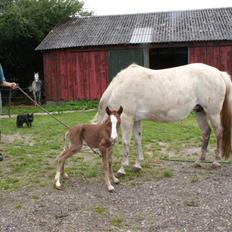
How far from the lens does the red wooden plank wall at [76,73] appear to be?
23.3 meters

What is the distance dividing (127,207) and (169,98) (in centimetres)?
263

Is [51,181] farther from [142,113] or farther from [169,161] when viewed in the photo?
[169,161]

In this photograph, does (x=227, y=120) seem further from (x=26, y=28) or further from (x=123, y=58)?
(x=26, y=28)

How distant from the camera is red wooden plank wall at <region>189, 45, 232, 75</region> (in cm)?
2200

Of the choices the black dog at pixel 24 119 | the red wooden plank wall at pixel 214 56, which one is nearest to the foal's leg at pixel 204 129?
the black dog at pixel 24 119

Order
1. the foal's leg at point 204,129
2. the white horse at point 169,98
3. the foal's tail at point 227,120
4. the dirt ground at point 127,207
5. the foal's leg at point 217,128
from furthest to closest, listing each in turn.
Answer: the foal's leg at point 204,129 < the foal's tail at point 227,120 < the foal's leg at point 217,128 < the white horse at point 169,98 < the dirt ground at point 127,207

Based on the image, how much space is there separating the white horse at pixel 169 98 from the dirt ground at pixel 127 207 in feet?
3.19

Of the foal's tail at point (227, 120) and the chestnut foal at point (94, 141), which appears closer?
the chestnut foal at point (94, 141)

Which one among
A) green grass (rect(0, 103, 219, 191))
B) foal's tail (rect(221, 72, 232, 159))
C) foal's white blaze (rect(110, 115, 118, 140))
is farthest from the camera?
foal's tail (rect(221, 72, 232, 159))

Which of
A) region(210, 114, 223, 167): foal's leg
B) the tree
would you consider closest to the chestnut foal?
region(210, 114, 223, 167): foal's leg

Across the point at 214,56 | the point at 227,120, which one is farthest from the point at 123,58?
the point at 227,120

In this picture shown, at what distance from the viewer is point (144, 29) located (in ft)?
76.9

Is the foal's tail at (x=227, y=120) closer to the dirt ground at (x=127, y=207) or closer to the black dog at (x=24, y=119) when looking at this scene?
the dirt ground at (x=127, y=207)

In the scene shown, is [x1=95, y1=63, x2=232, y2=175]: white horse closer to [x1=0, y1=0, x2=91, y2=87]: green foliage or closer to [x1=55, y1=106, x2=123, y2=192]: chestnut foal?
[x1=55, y1=106, x2=123, y2=192]: chestnut foal
